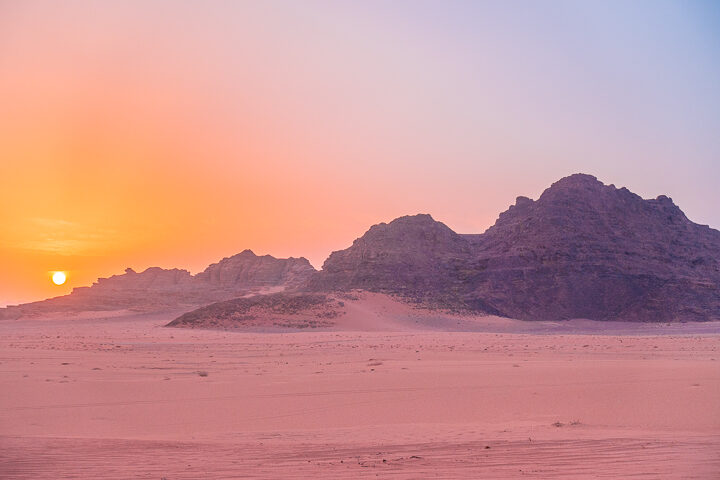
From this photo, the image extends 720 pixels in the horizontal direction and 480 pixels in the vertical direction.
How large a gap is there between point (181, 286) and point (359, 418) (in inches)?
4657

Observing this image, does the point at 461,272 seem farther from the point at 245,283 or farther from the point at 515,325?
the point at 245,283

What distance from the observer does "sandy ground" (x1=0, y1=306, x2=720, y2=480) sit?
346 inches

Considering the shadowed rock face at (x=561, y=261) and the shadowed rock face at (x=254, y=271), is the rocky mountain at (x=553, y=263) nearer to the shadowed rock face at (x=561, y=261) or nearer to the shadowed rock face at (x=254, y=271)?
the shadowed rock face at (x=561, y=261)

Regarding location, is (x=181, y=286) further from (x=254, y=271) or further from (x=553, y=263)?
(x=553, y=263)

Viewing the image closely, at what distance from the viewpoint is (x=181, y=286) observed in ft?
412

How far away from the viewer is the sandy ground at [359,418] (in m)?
8.79

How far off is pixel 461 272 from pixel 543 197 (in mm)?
16311

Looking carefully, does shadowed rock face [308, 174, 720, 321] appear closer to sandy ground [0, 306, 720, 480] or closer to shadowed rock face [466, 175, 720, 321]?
shadowed rock face [466, 175, 720, 321]

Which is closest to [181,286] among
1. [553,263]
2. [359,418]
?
[553,263]

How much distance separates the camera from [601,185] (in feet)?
284

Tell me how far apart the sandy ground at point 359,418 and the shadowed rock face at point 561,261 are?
50330 mm

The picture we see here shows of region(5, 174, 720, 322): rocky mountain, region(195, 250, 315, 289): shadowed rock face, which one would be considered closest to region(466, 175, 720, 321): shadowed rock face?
region(5, 174, 720, 322): rocky mountain

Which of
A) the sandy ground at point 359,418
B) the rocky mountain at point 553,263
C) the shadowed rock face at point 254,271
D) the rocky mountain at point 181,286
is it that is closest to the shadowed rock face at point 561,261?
the rocky mountain at point 553,263

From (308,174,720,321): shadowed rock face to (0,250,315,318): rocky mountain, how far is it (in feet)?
83.9
